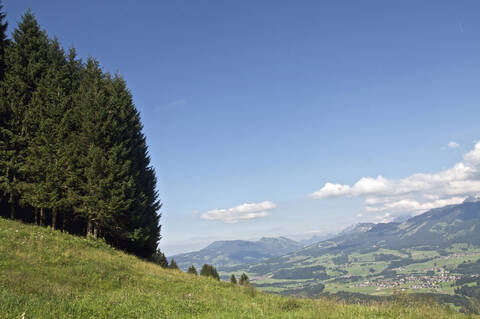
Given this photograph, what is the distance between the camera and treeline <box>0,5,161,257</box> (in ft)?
76.8

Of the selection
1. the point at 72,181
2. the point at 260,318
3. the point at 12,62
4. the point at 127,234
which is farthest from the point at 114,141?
the point at 260,318

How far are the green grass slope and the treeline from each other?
10.4 ft

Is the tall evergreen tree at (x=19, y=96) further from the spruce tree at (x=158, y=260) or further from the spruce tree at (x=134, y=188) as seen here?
the spruce tree at (x=158, y=260)

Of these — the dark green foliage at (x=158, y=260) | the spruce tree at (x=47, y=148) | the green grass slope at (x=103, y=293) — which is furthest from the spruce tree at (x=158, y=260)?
the spruce tree at (x=47, y=148)

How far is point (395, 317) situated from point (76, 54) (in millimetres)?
35532

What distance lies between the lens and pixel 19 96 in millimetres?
25281

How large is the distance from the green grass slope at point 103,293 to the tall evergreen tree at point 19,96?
191 inches

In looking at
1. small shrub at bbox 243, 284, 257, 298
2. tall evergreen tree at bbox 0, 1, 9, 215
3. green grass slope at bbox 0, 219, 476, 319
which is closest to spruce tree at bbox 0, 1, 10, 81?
tall evergreen tree at bbox 0, 1, 9, 215

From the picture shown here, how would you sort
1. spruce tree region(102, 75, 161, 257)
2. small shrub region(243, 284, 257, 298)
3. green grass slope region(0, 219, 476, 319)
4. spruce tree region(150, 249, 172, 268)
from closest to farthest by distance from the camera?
green grass slope region(0, 219, 476, 319)
small shrub region(243, 284, 257, 298)
spruce tree region(102, 75, 161, 257)
spruce tree region(150, 249, 172, 268)

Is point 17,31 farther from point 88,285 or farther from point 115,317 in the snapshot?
point 115,317

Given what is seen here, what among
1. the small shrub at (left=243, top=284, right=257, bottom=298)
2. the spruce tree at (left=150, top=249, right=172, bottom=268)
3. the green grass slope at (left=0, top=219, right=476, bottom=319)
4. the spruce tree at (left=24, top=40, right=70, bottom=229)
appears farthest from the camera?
the spruce tree at (left=150, top=249, right=172, bottom=268)

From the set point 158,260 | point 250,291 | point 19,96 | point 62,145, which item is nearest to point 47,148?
point 62,145

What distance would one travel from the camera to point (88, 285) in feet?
46.5

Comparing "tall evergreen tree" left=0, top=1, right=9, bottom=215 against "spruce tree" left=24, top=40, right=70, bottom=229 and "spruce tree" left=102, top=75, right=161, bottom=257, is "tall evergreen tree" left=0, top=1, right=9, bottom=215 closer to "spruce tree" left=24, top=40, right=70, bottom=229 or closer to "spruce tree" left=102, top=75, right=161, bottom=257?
"spruce tree" left=24, top=40, right=70, bottom=229
